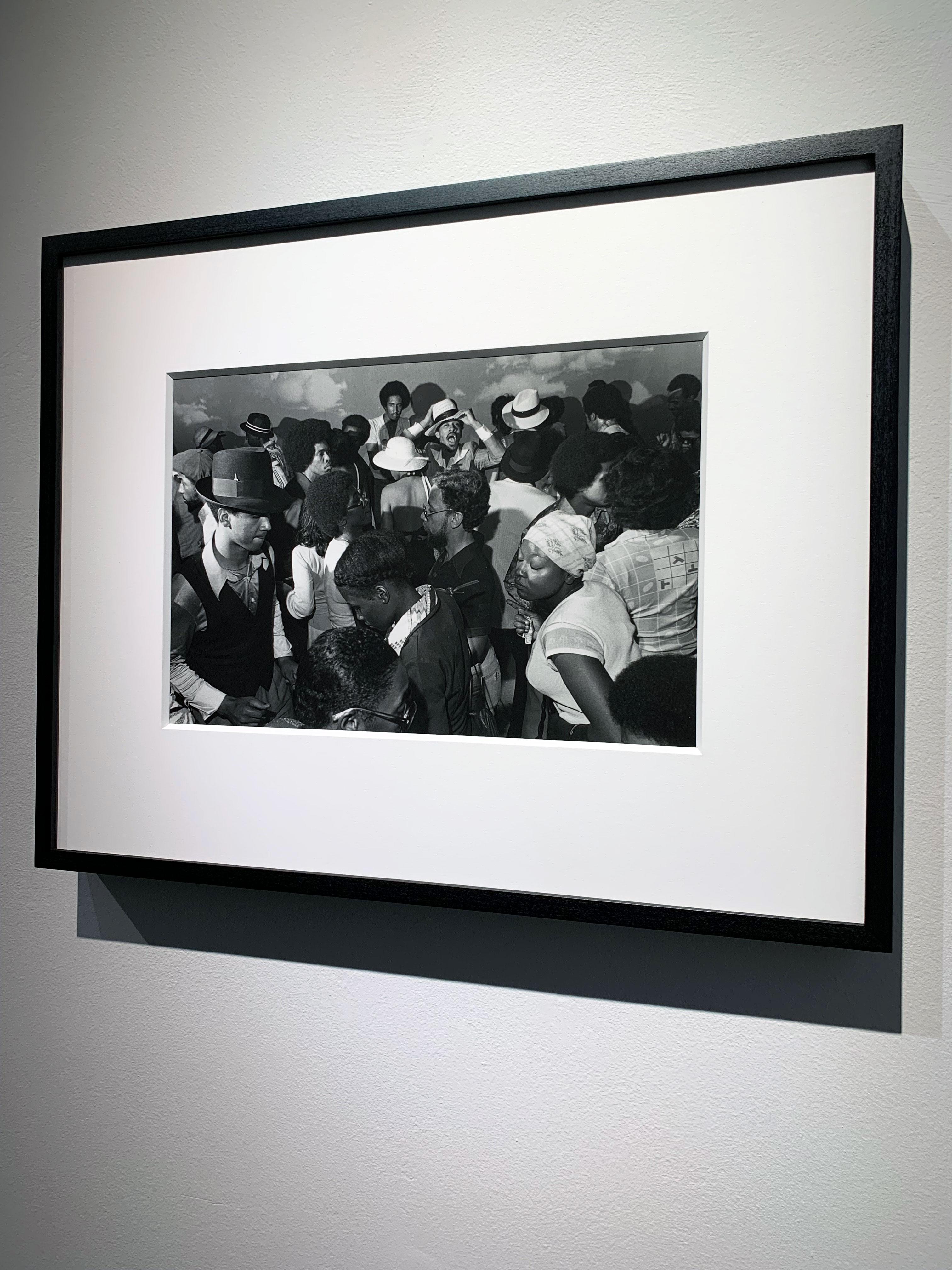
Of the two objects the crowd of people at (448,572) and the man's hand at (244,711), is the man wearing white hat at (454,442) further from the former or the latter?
the man's hand at (244,711)

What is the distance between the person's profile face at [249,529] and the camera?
765 millimetres

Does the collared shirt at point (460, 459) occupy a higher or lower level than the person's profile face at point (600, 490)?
higher

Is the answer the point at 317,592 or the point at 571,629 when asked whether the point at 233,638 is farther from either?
the point at 571,629

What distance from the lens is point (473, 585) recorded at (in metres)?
0.71

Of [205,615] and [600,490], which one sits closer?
[600,490]

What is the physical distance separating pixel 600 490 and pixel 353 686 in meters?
0.25

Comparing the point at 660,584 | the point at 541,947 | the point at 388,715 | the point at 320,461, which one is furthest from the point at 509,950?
the point at 320,461

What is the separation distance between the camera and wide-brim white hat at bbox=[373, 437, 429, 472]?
0.72m

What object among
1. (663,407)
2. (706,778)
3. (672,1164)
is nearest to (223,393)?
(663,407)

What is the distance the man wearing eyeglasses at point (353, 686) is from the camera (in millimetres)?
730

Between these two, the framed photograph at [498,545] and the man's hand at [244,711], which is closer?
the framed photograph at [498,545]

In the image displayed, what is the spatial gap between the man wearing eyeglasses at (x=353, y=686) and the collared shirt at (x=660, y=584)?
0.19 m

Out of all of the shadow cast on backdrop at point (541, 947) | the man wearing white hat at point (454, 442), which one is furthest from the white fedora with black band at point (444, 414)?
the shadow cast on backdrop at point (541, 947)

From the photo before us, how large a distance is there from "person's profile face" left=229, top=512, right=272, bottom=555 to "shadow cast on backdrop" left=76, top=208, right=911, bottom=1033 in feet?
0.96
